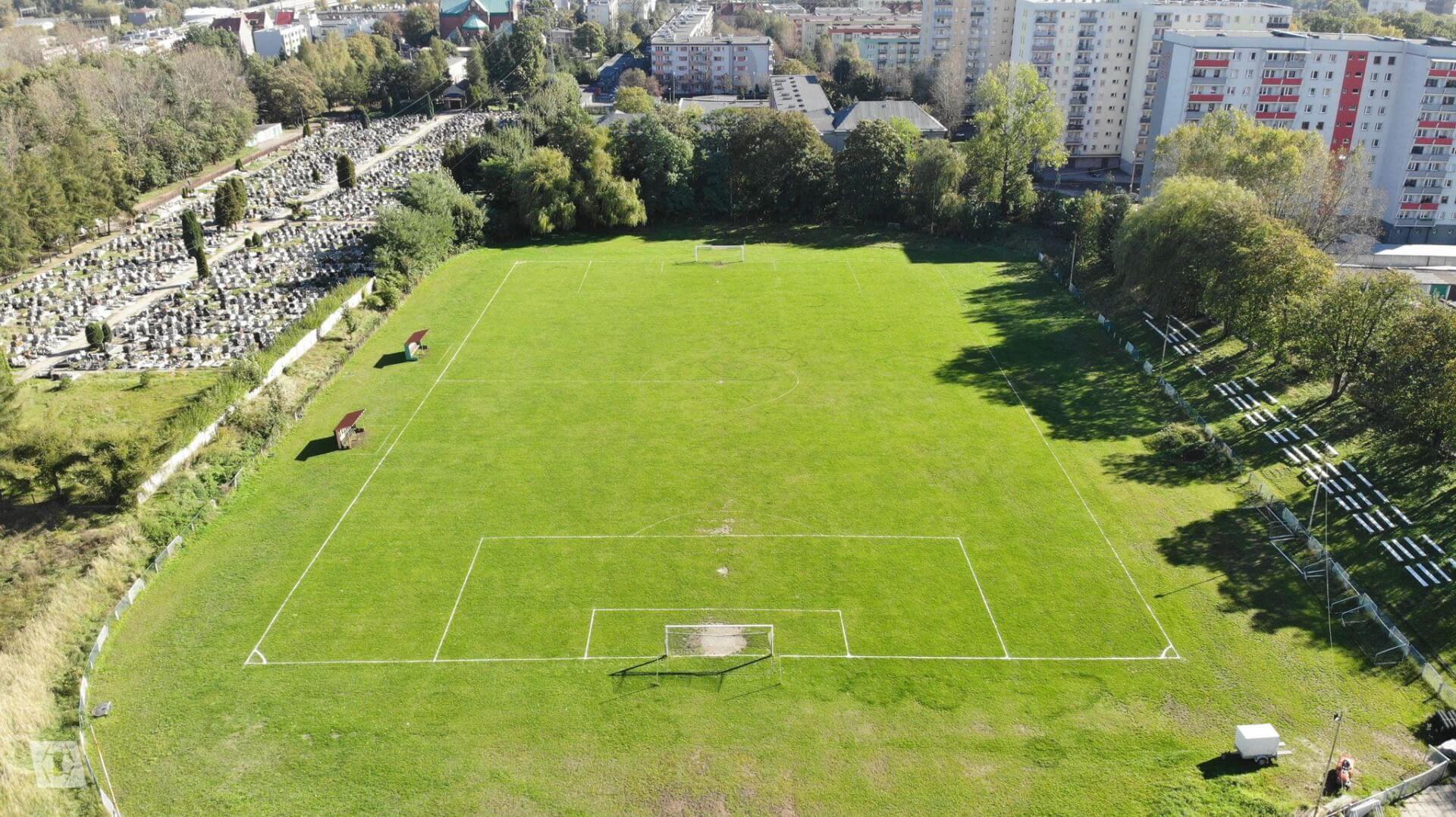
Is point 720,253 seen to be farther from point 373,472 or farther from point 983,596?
point 983,596

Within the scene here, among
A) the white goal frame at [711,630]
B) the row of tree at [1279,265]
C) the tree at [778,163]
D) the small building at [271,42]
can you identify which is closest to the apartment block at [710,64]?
the small building at [271,42]

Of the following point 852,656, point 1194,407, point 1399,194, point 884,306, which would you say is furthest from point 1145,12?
point 852,656

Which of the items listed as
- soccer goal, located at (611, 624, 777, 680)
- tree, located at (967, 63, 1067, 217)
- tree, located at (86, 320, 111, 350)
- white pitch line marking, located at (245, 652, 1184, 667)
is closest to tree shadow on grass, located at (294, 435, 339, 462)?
white pitch line marking, located at (245, 652, 1184, 667)

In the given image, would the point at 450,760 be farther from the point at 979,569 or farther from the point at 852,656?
the point at 979,569

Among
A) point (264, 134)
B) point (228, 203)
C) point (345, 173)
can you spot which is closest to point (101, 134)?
point (228, 203)

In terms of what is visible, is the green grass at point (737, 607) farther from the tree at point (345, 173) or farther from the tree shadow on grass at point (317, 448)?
the tree at point (345, 173)

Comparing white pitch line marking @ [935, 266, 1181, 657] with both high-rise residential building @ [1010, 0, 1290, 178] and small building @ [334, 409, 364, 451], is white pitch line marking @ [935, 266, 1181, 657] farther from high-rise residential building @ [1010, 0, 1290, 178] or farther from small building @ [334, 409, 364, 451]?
high-rise residential building @ [1010, 0, 1290, 178]
